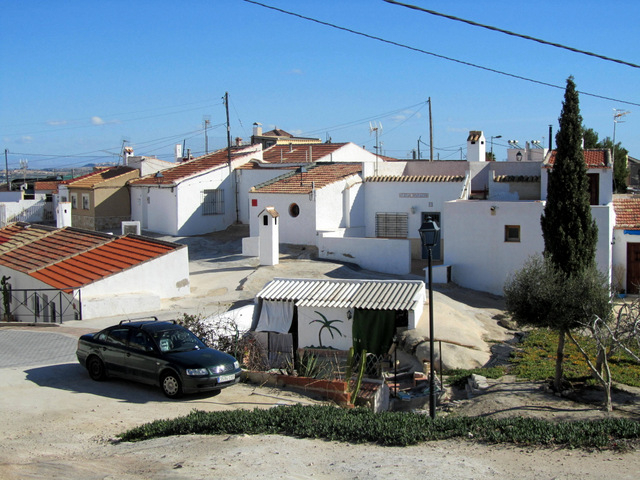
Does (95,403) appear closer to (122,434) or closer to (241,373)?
(122,434)

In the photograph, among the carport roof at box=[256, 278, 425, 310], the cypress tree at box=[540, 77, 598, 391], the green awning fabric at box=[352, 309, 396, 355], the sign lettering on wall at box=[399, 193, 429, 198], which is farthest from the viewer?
the sign lettering on wall at box=[399, 193, 429, 198]

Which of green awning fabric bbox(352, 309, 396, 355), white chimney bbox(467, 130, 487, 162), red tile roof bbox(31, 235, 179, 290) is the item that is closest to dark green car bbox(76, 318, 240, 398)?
green awning fabric bbox(352, 309, 396, 355)

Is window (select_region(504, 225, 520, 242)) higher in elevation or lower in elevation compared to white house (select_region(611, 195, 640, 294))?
higher

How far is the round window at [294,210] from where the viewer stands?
98.8 feet

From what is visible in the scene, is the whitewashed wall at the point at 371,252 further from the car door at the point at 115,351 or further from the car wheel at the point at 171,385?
the car wheel at the point at 171,385

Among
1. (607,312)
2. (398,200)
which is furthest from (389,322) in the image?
(398,200)

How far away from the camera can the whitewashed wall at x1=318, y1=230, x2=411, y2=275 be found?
26.4m

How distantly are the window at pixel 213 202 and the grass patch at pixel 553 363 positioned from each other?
21.1 m

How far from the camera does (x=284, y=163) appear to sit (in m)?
36.3

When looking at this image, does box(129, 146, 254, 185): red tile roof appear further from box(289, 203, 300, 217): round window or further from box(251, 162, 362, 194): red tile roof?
box(289, 203, 300, 217): round window

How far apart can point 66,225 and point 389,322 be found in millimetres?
21998

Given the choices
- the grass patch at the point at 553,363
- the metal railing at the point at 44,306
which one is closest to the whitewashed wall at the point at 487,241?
the grass patch at the point at 553,363

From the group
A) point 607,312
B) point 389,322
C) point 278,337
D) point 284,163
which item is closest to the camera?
point 607,312

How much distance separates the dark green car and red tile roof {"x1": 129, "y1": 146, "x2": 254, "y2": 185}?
21.4 meters
